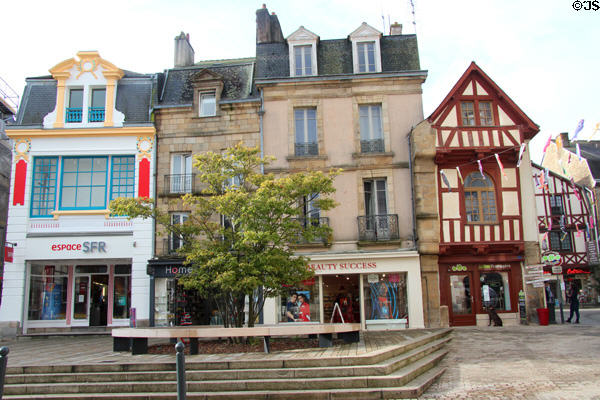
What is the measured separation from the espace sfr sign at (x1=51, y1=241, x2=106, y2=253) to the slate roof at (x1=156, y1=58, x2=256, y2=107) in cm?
516

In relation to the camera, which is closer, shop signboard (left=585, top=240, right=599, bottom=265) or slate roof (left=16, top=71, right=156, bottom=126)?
slate roof (left=16, top=71, right=156, bottom=126)

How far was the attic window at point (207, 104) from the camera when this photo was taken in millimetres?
18203

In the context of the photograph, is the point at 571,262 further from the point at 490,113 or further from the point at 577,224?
the point at 490,113

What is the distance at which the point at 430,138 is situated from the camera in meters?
16.4

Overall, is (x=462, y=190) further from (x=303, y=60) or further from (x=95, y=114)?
(x=95, y=114)

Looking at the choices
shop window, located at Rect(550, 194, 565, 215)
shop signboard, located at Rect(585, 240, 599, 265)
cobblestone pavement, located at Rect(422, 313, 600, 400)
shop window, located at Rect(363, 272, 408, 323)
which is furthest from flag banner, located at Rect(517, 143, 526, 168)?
shop signboard, located at Rect(585, 240, 599, 265)

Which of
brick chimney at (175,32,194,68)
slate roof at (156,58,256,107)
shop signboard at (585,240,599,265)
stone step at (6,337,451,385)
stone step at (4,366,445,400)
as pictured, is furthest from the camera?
shop signboard at (585,240,599,265)

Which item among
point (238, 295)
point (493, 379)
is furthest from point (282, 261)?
point (493, 379)

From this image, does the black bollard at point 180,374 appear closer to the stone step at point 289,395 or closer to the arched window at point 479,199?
the stone step at point 289,395

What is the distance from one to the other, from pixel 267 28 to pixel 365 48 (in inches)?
147

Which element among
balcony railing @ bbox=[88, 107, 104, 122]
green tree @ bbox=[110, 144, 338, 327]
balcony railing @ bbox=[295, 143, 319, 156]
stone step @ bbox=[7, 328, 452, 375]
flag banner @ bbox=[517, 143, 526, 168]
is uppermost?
balcony railing @ bbox=[88, 107, 104, 122]

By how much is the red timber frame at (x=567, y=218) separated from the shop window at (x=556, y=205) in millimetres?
126

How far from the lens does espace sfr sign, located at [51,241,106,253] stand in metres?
16.8

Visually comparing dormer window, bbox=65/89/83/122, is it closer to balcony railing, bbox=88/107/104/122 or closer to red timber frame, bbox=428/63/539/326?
balcony railing, bbox=88/107/104/122
